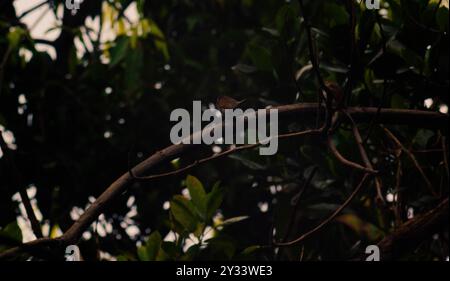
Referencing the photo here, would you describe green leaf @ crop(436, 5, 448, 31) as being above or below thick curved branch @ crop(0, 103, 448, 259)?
above

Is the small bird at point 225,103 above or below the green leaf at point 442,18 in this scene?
below

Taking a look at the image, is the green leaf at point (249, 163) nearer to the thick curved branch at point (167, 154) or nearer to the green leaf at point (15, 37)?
the thick curved branch at point (167, 154)

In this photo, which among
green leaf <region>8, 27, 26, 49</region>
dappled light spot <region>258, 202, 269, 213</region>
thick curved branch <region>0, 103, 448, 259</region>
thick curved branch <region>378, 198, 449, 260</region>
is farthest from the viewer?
dappled light spot <region>258, 202, 269, 213</region>

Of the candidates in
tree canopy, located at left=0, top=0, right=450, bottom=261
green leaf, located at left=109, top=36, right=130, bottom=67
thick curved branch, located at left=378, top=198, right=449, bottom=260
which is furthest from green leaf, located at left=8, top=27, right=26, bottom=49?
thick curved branch, located at left=378, top=198, right=449, bottom=260

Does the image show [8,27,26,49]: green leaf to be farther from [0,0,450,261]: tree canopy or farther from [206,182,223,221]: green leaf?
[206,182,223,221]: green leaf

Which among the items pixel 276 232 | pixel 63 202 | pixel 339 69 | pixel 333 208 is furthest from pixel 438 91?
pixel 63 202

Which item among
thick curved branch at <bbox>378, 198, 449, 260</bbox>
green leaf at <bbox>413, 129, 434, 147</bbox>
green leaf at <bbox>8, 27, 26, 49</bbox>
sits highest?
green leaf at <bbox>8, 27, 26, 49</bbox>

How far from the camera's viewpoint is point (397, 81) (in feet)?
3.94

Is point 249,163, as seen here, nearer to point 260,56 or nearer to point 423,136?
point 260,56

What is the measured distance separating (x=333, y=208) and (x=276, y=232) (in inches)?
5.3

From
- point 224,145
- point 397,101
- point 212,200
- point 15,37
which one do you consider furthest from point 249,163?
point 15,37

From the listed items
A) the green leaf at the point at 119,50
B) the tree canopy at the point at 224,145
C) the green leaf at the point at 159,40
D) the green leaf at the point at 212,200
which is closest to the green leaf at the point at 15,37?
the tree canopy at the point at 224,145

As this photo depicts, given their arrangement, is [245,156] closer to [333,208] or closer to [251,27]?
[333,208]

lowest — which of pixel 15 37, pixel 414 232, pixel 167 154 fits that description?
pixel 414 232
